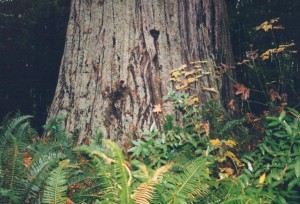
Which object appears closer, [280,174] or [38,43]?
[280,174]

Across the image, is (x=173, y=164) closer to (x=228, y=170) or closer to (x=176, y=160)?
(x=176, y=160)

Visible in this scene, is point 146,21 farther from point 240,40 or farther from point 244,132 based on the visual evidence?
point 240,40

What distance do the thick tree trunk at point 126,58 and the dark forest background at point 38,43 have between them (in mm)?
4181

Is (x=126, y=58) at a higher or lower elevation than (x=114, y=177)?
higher

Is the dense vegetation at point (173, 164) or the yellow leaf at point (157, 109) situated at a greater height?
the yellow leaf at point (157, 109)

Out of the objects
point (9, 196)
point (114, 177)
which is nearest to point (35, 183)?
point (9, 196)

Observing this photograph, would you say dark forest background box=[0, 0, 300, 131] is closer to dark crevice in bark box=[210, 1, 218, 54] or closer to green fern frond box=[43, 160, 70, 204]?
dark crevice in bark box=[210, 1, 218, 54]

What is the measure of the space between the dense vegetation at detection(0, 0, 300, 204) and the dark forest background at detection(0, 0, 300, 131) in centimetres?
442

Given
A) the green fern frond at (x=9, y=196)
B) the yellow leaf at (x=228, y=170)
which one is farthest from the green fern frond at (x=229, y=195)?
the green fern frond at (x=9, y=196)

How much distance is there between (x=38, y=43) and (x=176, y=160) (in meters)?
5.71

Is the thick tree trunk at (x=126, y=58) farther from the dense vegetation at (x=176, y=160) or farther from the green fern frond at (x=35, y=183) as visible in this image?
the green fern frond at (x=35, y=183)

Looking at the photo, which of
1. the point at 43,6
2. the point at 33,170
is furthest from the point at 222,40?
the point at 43,6

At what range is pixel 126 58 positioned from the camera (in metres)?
2.78

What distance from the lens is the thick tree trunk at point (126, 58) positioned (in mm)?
2734
